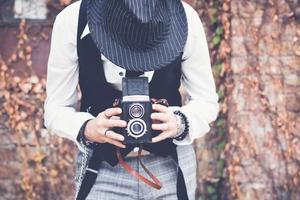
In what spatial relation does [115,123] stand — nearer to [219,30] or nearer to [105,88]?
A: [105,88]

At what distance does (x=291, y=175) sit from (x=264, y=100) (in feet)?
1.81

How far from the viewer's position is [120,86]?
2.17m

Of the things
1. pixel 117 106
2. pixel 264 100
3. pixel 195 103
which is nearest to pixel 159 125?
pixel 117 106

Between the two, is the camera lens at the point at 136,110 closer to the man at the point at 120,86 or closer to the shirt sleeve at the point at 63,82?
the man at the point at 120,86

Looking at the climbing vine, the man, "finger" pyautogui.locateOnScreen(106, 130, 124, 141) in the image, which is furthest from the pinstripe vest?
the climbing vine

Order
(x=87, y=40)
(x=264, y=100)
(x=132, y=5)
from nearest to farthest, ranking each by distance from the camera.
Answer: (x=132, y=5), (x=87, y=40), (x=264, y=100)

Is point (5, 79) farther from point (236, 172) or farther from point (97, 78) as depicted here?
point (97, 78)

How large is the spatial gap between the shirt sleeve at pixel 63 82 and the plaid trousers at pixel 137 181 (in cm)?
16

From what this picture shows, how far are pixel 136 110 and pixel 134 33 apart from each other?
0.87ft

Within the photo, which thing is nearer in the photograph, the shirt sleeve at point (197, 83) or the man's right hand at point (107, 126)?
the man's right hand at point (107, 126)

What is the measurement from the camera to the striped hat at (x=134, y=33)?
1.94 meters

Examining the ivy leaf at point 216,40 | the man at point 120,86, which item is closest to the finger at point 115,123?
the man at point 120,86

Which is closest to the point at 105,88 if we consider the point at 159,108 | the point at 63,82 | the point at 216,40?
the point at 63,82

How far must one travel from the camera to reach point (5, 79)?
400cm
